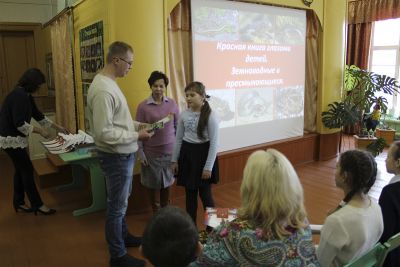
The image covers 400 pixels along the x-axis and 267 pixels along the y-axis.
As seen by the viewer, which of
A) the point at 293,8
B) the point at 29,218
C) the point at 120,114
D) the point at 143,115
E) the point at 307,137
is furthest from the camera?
the point at 307,137

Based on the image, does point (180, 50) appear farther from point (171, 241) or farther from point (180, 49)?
point (171, 241)

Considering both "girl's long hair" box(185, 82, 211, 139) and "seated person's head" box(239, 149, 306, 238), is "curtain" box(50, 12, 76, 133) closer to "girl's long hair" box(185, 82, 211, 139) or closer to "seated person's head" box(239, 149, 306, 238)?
"girl's long hair" box(185, 82, 211, 139)

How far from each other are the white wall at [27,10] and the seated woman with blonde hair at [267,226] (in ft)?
17.1

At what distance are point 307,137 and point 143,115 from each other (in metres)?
2.84

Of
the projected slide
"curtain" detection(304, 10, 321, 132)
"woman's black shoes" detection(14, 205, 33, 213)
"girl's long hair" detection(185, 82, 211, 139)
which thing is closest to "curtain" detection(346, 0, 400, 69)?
"curtain" detection(304, 10, 321, 132)

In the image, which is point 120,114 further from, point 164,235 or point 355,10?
point 355,10

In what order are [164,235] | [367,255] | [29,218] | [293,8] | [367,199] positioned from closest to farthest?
[164,235] → [367,255] → [367,199] → [29,218] → [293,8]

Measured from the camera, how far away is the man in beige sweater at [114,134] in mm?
2002

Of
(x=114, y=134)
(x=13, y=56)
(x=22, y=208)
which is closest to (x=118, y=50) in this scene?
(x=114, y=134)

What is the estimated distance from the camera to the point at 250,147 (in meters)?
4.28

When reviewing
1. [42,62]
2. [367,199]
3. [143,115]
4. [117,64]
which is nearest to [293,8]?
[143,115]

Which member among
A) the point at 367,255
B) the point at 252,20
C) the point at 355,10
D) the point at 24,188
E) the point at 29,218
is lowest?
the point at 29,218

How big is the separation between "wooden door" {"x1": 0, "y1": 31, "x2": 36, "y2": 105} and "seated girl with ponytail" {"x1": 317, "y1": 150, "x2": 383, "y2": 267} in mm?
5747

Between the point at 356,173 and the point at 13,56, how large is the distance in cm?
587
